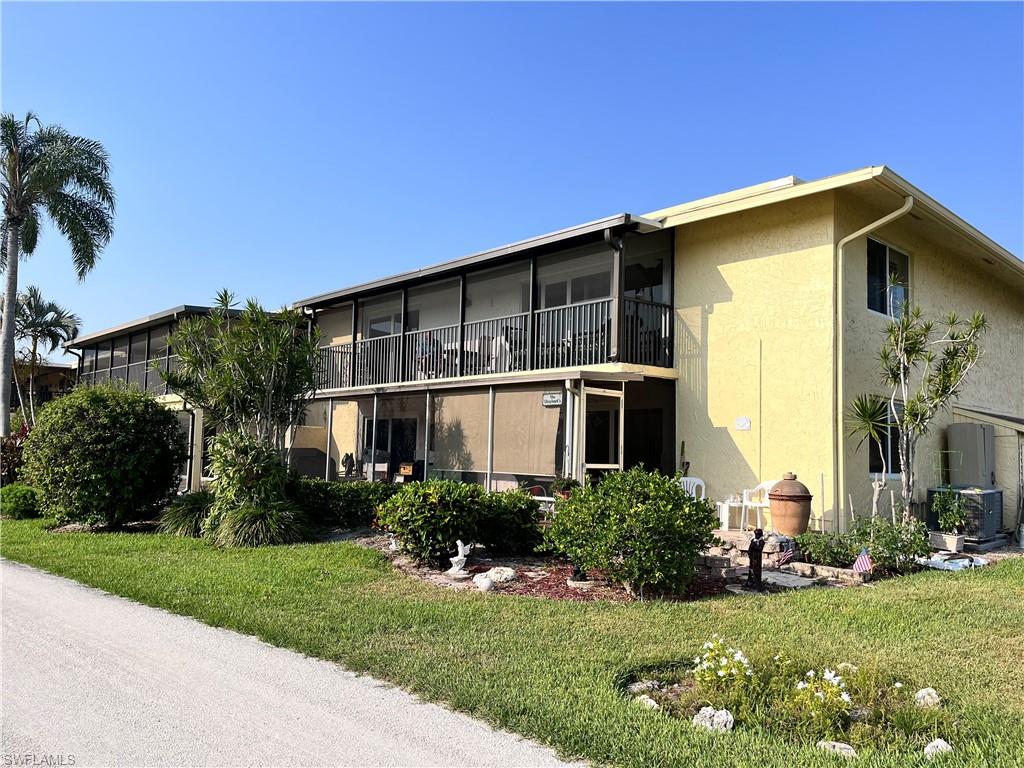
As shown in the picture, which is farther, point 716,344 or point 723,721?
point 716,344

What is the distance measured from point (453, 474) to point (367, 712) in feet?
34.3

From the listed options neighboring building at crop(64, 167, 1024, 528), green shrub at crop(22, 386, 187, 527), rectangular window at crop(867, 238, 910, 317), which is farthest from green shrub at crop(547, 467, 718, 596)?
green shrub at crop(22, 386, 187, 527)

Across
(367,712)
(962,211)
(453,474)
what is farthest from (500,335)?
(367,712)

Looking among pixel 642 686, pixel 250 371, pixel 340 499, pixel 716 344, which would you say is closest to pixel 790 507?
pixel 716 344

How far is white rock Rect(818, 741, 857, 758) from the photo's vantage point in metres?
3.90

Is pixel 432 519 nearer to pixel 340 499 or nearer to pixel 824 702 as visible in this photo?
pixel 340 499

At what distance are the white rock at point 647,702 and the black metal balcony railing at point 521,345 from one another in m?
8.53

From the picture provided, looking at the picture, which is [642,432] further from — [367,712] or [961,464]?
[367,712]

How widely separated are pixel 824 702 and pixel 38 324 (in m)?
34.8

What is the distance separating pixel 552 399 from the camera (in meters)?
12.8

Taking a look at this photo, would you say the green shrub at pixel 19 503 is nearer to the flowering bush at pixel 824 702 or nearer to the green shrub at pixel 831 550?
the green shrub at pixel 831 550

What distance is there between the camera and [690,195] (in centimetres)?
1373

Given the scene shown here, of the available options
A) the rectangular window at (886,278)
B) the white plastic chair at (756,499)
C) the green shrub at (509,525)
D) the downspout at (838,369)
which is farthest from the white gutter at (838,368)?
the green shrub at (509,525)

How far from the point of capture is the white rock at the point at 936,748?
387cm
